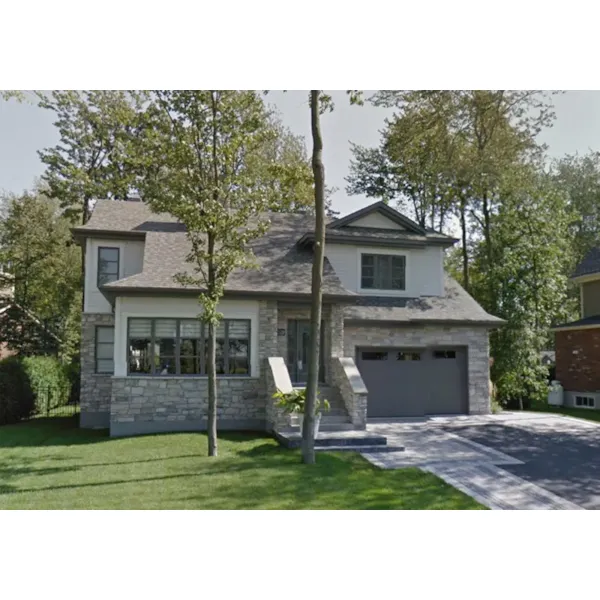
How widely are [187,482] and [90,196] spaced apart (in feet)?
53.1

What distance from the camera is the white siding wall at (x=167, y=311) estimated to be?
37.0 ft

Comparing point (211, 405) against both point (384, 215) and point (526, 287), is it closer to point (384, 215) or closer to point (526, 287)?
point (384, 215)

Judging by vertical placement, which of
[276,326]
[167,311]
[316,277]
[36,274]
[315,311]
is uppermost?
[36,274]

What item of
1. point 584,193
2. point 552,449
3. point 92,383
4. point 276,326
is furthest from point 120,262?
point 584,193

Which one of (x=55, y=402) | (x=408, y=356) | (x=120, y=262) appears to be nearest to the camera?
(x=408, y=356)

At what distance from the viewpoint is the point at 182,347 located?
→ 38.2 ft

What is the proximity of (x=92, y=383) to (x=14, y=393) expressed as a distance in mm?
2298

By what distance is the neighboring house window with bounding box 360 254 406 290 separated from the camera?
14477mm

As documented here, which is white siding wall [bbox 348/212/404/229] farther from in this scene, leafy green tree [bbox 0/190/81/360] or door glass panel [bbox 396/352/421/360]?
leafy green tree [bbox 0/190/81/360]

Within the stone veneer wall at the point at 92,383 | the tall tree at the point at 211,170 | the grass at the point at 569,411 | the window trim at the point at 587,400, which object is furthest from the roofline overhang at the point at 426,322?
the stone veneer wall at the point at 92,383

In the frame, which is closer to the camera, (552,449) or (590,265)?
(552,449)

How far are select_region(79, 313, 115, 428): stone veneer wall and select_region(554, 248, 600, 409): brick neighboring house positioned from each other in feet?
46.5

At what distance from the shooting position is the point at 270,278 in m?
12.2

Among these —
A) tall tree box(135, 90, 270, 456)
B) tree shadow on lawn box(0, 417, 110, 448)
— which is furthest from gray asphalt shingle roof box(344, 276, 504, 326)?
tree shadow on lawn box(0, 417, 110, 448)
